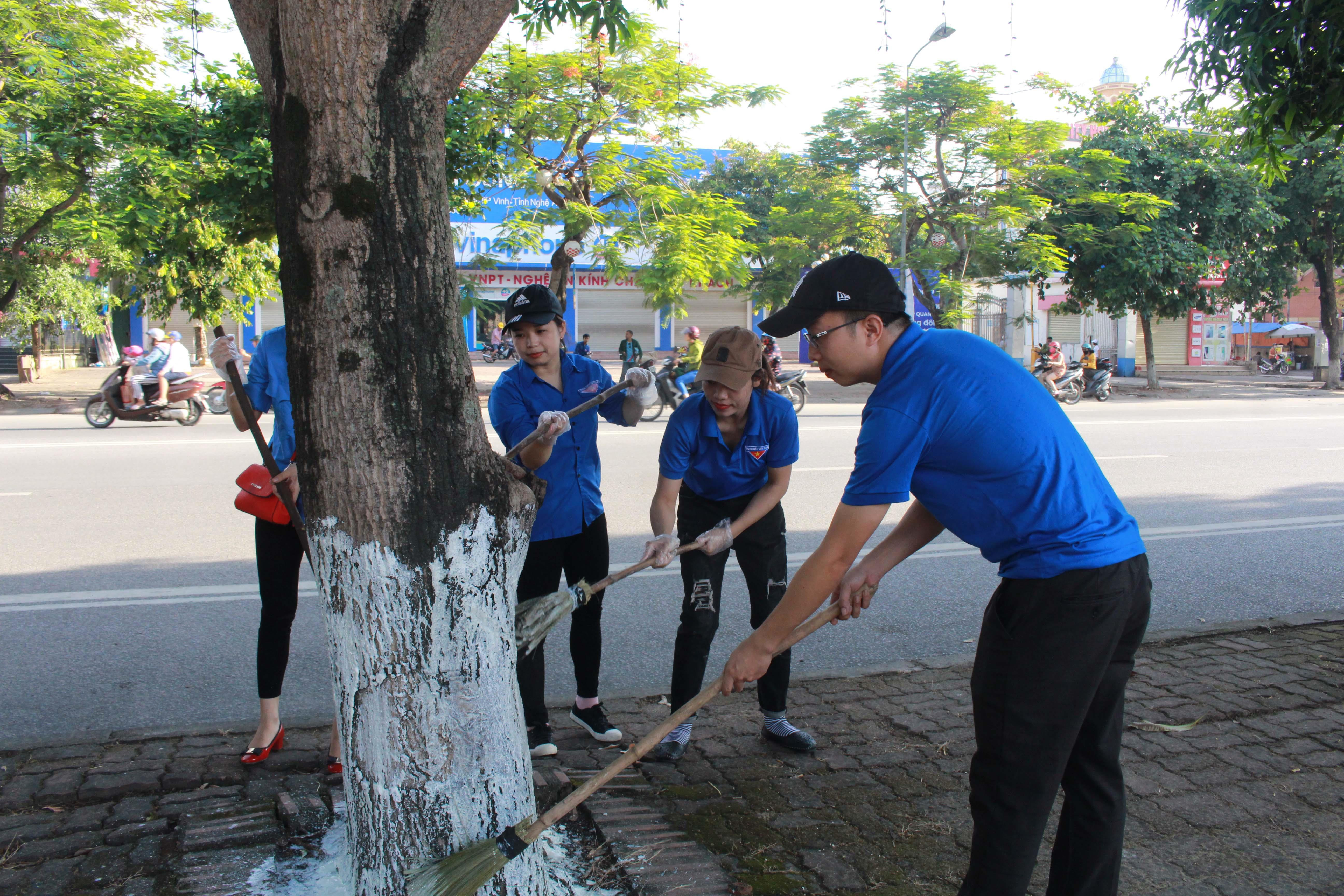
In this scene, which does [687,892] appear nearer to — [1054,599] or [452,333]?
[1054,599]

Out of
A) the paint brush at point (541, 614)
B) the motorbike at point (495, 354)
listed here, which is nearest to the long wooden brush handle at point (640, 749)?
the paint brush at point (541, 614)

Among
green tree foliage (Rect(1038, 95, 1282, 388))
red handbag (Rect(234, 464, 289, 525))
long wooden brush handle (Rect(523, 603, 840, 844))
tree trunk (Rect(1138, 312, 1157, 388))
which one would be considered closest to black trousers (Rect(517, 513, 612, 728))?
red handbag (Rect(234, 464, 289, 525))

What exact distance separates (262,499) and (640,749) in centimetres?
169

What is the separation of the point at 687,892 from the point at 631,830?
1.16ft

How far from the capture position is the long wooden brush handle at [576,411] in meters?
3.24

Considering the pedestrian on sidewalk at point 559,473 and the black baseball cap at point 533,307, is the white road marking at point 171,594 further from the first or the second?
the black baseball cap at point 533,307

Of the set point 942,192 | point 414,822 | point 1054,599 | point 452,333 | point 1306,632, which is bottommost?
point 1306,632

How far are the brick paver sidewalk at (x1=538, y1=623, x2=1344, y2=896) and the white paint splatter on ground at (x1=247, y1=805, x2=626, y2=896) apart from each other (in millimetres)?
364

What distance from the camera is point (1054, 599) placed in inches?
84.5

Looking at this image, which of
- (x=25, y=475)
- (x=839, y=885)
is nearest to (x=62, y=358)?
(x=25, y=475)

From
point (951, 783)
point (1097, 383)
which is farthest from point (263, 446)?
point (1097, 383)

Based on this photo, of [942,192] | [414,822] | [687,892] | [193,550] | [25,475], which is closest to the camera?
[414,822]

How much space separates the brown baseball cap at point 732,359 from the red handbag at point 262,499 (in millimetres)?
1460

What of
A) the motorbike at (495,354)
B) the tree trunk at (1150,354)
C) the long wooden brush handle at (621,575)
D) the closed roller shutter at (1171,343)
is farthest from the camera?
the closed roller shutter at (1171,343)
